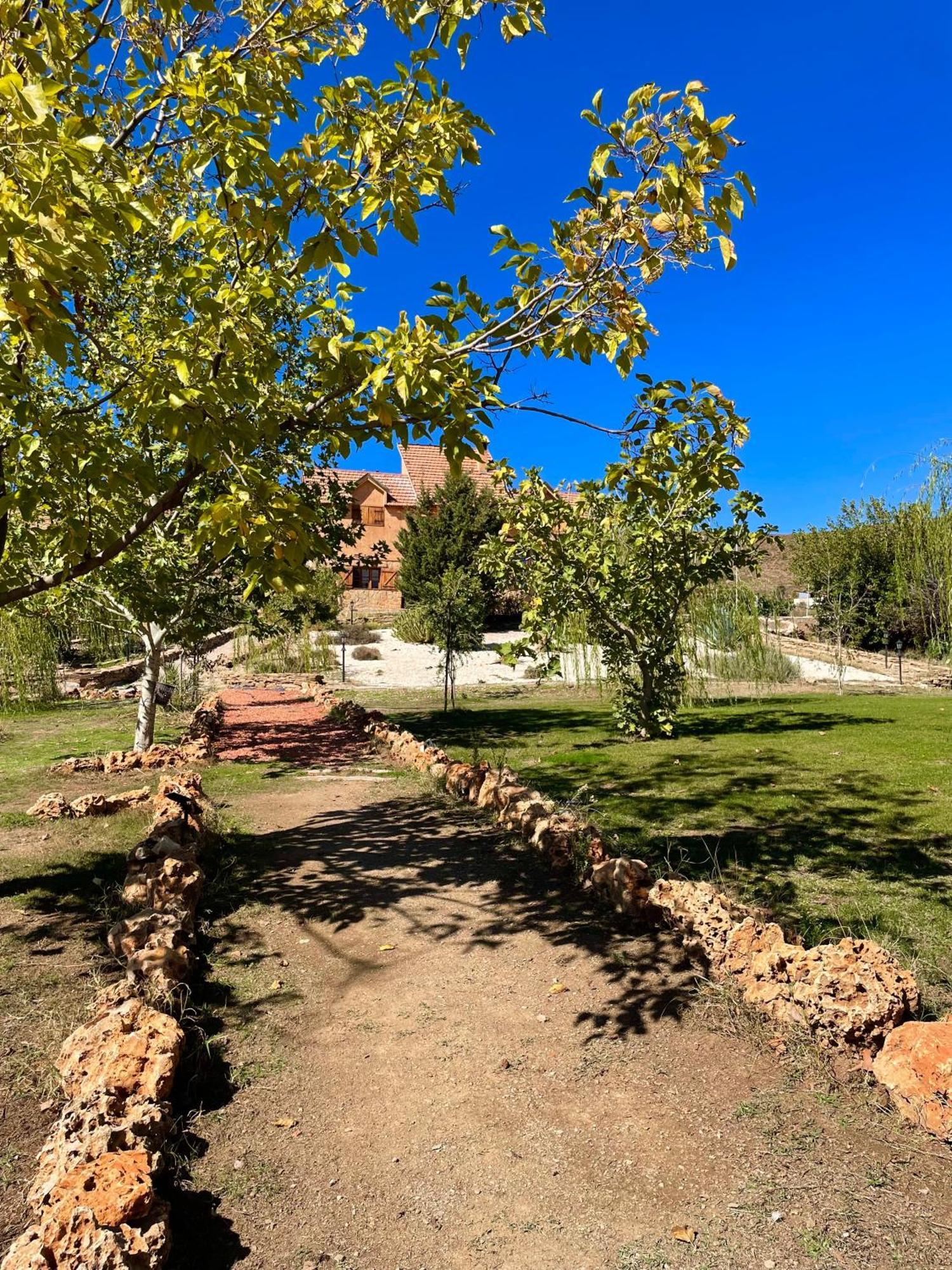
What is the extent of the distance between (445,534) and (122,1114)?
30921 mm

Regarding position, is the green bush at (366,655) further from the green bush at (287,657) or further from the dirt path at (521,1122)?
the dirt path at (521,1122)

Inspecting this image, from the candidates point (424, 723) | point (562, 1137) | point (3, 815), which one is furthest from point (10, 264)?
point (424, 723)

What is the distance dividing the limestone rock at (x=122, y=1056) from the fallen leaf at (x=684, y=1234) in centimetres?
182

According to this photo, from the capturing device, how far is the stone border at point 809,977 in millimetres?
2898

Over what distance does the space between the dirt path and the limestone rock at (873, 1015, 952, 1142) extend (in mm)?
95

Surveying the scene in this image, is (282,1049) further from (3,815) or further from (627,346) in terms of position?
(3,815)

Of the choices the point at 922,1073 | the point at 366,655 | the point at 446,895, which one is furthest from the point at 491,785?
the point at 366,655

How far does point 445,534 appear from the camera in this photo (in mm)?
33188

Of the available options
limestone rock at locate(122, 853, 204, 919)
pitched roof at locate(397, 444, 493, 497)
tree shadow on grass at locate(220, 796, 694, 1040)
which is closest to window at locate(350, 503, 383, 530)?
pitched roof at locate(397, 444, 493, 497)

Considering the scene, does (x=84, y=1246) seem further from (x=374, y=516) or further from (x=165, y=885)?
(x=374, y=516)

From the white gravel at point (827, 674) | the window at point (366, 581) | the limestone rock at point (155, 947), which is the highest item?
the window at point (366, 581)

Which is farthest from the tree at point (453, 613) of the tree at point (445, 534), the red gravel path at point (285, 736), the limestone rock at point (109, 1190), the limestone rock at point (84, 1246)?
the tree at point (445, 534)

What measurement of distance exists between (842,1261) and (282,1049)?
226 cm

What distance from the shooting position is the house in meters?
38.4
